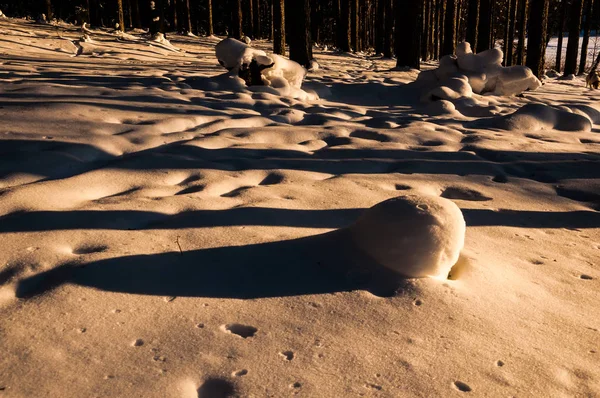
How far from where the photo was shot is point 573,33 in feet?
50.2

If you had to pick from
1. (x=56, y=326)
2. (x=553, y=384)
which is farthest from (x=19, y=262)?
(x=553, y=384)

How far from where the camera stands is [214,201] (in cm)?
287

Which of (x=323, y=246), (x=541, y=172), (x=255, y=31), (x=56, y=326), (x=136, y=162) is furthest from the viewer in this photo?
(x=255, y=31)

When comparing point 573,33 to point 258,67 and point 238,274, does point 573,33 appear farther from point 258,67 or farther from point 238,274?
point 238,274

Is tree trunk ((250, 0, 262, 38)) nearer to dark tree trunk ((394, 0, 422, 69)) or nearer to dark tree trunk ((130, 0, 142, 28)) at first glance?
dark tree trunk ((130, 0, 142, 28))

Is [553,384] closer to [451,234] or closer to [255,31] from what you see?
[451,234]

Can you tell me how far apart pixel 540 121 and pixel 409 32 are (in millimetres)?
5718

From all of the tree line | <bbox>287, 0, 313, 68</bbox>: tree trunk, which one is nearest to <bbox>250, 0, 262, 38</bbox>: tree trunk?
the tree line

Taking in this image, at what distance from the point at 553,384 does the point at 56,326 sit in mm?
1576

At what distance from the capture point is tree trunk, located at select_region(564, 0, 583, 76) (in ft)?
48.5

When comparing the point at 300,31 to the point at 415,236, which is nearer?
the point at 415,236

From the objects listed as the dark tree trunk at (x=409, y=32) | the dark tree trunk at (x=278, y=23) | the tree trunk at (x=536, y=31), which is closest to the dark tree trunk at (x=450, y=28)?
the dark tree trunk at (x=409, y=32)

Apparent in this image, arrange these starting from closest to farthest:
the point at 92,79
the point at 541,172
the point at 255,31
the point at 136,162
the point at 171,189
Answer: the point at 171,189, the point at 136,162, the point at 541,172, the point at 92,79, the point at 255,31

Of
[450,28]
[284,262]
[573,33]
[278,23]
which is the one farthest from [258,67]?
[573,33]
